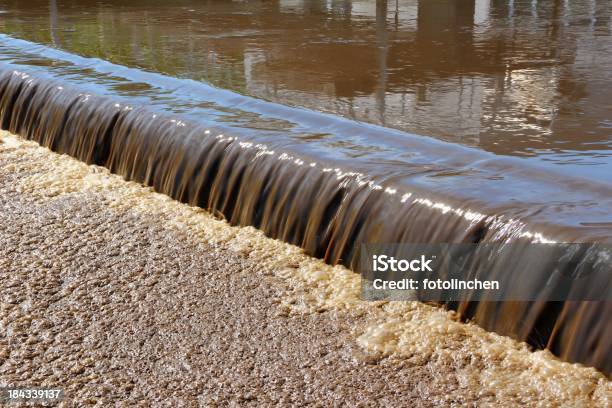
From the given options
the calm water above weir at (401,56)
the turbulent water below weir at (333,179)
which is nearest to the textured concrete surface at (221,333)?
the turbulent water below weir at (333,179)

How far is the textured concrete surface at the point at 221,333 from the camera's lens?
2635 mm

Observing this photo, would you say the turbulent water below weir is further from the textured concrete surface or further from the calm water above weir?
the calm water above weir

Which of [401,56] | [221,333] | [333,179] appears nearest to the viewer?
[221,333]

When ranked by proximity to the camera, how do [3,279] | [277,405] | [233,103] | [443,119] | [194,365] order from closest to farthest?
[277,405]
[194,365]
[3,279]
[443,119]
[233,103]

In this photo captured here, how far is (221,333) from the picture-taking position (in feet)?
9.80

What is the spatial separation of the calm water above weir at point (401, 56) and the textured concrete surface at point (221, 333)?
860 mm

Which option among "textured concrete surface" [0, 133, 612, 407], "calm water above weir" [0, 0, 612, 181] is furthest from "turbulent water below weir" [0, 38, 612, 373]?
"calm water above weir" [0, 0, 612, 181]

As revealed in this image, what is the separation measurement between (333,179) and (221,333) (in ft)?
2.91

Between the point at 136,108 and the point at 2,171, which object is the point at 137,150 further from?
the point at 2,171

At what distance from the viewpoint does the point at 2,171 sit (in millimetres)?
4781

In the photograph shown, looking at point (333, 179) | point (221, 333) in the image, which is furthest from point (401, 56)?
point (221, 333)

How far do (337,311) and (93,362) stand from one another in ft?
2.68

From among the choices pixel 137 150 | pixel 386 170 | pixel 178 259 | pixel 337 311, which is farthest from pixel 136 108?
pixel 337 311

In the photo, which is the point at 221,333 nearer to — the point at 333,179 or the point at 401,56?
the point at 333,179
